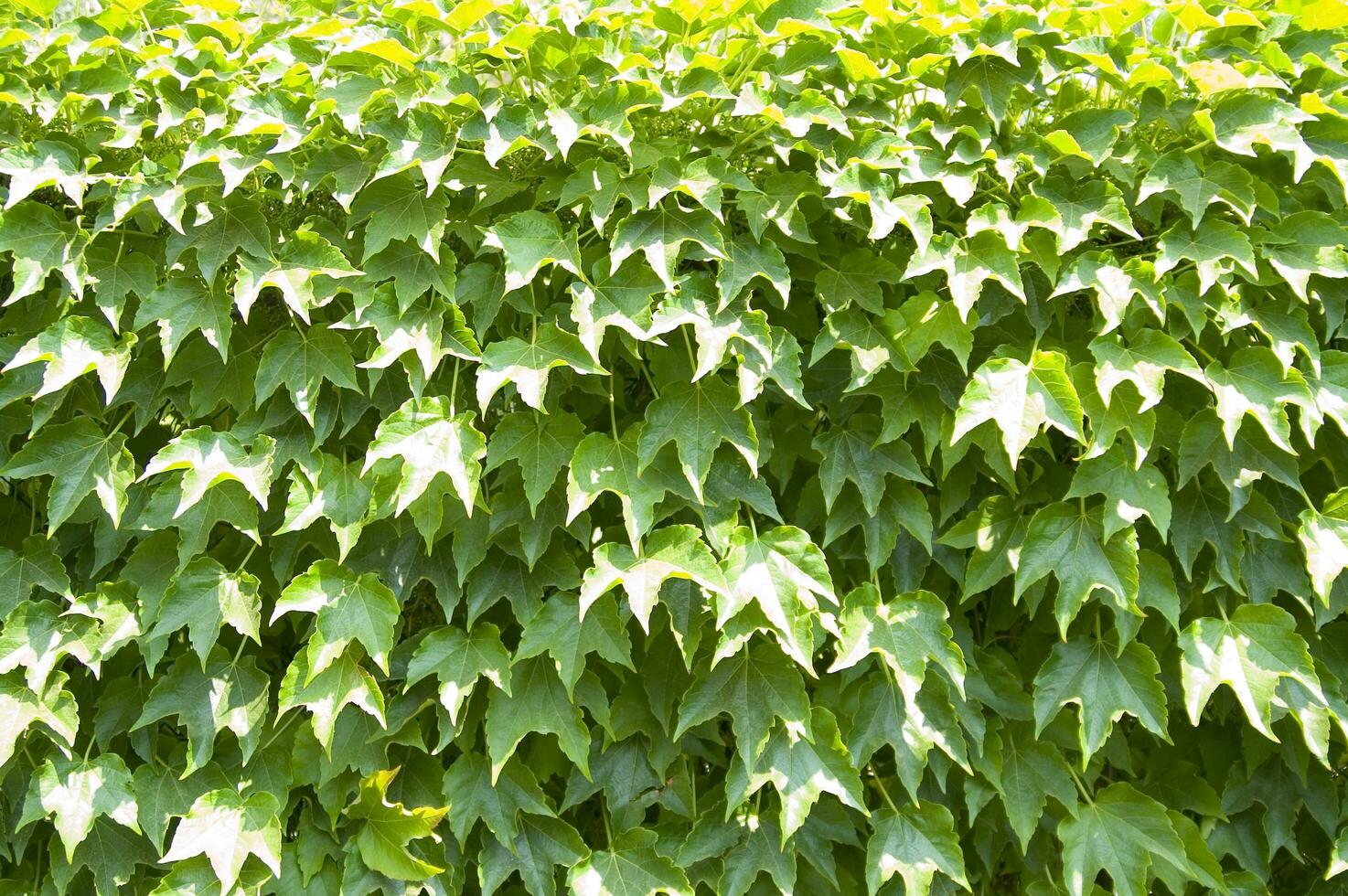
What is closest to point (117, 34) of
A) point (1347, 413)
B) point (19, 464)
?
point (19, 464)

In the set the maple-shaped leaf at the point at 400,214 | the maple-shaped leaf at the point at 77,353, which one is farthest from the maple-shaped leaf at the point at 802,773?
the maple-shaped leaf at the point at 77,353

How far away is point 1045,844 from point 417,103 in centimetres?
179

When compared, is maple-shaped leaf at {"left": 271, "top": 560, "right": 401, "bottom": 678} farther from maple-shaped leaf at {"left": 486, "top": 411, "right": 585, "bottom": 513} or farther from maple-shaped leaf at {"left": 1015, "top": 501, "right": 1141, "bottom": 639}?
maple-shaped leaf at {"left": 1015, "top": 501, "right": 1141, "bottom": 639}

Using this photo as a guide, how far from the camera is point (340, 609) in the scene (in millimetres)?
1916

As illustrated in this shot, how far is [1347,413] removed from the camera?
6.35 ft

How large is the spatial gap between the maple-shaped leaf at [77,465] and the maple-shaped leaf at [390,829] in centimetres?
67

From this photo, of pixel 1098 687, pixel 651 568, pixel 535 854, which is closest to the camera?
pixel 651 568

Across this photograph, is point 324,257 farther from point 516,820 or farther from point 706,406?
point 516,820

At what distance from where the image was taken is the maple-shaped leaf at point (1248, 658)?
1894 millimetres

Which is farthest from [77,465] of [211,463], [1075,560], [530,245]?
[1075,560]

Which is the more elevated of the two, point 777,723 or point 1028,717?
point 777,723

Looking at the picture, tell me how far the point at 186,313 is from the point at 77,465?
0.34 m

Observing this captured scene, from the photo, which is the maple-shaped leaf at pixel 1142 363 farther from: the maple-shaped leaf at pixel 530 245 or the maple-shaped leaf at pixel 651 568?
the maple-shaped leaf at pixel 530 245

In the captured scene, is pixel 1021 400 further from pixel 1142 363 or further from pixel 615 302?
pixel 615 302
